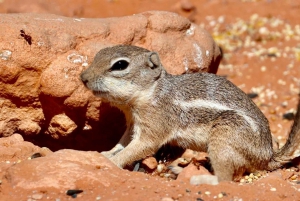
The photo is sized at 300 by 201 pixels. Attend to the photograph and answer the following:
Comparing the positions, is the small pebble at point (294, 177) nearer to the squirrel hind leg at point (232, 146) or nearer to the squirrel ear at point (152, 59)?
the squirrel hind leg at point (232, 146)

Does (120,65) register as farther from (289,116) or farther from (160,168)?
(289,116)

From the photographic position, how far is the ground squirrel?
5613mm

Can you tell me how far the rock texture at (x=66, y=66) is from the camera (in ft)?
20.0

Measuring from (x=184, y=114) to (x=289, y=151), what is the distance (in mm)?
1158

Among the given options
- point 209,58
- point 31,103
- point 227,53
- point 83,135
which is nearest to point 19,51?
point 31,103

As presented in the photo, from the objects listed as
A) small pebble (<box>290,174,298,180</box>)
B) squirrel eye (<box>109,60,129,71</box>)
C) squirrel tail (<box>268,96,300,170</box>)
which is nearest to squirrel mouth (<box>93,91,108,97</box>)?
squirrel eye (<box>109,60,129,71</box>)

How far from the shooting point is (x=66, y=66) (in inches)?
243

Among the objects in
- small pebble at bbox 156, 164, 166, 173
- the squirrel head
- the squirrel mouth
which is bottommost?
small pebble at bbox 156, 164, 166, 173

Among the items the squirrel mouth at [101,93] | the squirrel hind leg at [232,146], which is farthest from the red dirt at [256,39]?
the squirrel mouth at [101,93]

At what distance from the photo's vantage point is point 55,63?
618 centimetres

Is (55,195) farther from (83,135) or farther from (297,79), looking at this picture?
(297,79)

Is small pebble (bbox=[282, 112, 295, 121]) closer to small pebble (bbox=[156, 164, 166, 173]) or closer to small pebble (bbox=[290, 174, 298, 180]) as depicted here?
small pebble (bbox=[290, 174, 298, 180])

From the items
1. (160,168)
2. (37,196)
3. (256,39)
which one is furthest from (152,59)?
(256,39)

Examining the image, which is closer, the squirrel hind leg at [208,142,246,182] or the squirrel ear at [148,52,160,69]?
the squirrel hind leg at [208,142,246,182]
